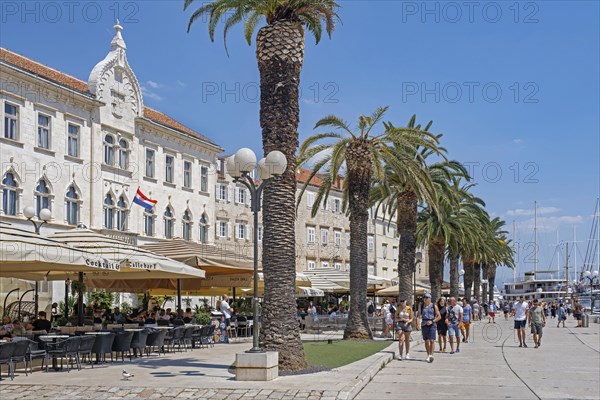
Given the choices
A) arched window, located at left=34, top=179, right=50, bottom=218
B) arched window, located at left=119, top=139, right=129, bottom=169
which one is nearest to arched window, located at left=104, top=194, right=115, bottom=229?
arched window, located at left=119, top=139, right=129, bottom=169

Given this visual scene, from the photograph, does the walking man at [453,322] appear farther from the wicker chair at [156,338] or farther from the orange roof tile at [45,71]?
the orange roof tile at [45,71]

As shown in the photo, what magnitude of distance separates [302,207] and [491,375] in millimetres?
54875

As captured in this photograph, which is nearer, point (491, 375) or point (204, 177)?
point (491, 375)

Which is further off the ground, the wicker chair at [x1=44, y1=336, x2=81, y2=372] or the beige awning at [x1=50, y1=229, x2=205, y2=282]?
the beige awning at [x1=50, y1=229, x2=205, y2=282]

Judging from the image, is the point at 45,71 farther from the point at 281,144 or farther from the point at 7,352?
the point at 7,352

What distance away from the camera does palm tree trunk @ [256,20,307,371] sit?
1667cm

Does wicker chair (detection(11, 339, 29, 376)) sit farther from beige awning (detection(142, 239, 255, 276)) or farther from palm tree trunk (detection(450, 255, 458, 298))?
palm tree trunk (detection(450, 255, 458, 298))

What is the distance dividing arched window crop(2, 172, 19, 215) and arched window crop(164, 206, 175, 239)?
14236 mm

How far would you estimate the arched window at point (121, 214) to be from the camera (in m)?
46.1

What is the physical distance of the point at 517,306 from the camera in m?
27.8

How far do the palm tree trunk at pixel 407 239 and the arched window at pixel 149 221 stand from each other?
1931cm

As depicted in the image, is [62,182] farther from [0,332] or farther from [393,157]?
[0,332]

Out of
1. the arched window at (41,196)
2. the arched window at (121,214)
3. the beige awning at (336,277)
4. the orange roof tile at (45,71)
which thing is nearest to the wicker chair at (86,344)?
the beige awning at (336,277)

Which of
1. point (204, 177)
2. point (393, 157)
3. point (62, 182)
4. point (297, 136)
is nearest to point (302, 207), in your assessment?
point (204, 177)
